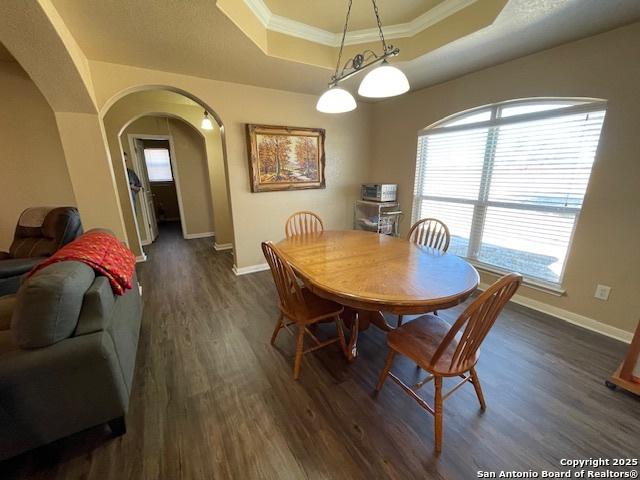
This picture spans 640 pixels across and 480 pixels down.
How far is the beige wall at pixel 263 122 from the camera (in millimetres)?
2516

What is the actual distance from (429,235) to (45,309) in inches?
108

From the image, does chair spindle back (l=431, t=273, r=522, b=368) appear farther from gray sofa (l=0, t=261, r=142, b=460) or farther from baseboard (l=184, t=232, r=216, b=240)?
baseboard (l=184, t=232, r=216, b=240)

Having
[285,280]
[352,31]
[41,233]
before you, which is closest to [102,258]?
[285,280]

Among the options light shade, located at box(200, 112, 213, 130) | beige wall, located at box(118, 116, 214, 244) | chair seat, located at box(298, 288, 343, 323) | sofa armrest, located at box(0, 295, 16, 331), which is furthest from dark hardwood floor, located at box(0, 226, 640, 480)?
beige wall, located at box(118, 116, 214, 244)

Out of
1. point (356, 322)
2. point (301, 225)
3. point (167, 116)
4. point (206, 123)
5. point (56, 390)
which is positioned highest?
point (167, 116)

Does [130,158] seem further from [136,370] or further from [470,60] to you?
[470,60]

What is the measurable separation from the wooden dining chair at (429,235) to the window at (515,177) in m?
0.75

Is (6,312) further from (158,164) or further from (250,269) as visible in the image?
(158,164)

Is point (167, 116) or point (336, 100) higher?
point (167, 116)

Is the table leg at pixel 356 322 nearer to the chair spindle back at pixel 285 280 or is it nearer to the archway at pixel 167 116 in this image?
the chair spindle back at pixel 285 280

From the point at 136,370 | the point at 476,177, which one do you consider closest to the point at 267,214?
the point at 136,370

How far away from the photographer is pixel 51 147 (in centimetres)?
301

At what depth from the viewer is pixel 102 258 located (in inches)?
58.9

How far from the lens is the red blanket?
137 centimetres
